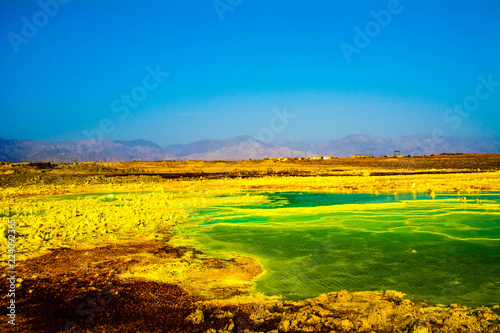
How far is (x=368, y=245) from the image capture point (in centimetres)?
857

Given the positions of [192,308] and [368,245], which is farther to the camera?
[368,245]

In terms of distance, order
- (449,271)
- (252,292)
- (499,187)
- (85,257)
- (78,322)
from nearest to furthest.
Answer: (78,322)
(252,292)
(449,271)
(85,257)
(499,187)

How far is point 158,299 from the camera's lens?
530 centimetres

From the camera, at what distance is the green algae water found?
5.95 meters

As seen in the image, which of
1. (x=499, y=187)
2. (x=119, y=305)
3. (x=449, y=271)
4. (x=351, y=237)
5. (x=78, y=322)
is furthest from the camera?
(x=499, y=187)

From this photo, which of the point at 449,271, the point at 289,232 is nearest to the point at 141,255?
the point at 289,232

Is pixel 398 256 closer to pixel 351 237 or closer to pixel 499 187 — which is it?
pixel 351 237

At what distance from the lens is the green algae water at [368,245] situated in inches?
234

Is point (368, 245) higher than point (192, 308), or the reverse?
point (368, 245)

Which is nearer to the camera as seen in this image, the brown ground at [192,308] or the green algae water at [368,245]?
the brown ground at [192,308]

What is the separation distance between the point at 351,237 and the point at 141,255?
497 cm

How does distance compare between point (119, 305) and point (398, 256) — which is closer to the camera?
point (119, 305)

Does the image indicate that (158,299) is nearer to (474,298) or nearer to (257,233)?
(474,298)

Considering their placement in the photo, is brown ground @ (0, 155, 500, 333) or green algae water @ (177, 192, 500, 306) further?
green algae water @ (177, 192, 500, 306)
